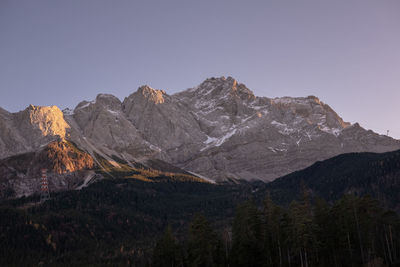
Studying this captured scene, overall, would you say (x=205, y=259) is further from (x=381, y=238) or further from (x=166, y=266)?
(x=381, y=238)

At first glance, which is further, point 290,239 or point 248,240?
point 248,240

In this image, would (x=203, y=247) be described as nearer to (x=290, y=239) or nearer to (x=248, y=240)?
(x=248, y=240)

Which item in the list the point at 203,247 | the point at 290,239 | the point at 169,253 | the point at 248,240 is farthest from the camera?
the point at 169,253

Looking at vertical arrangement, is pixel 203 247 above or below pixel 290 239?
below

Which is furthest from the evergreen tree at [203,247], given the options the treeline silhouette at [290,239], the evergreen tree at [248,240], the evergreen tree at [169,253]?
the evergreen tree at [248,240]

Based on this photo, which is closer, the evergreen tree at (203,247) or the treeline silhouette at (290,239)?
the evergreen tree at (203,247)

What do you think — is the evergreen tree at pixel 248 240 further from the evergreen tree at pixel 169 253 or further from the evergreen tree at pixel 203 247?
the evergreen tree at pixel 169 253

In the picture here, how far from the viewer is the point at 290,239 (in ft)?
289

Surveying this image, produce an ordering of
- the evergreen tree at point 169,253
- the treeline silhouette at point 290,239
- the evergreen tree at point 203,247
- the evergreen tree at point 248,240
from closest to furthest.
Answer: the evergreen tree at point 203,247 < the treeline silhouette at point 290,239 < the evergreen tree at point 248,240 < the evergreen tree at point 169,253

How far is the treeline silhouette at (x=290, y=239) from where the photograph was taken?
90.4m

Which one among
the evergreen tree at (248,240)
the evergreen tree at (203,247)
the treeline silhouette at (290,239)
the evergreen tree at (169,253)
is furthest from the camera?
the evergreen tree at (169,253)

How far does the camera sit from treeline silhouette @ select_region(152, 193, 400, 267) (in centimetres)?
9038

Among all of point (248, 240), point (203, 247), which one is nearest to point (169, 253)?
point (203, 247)

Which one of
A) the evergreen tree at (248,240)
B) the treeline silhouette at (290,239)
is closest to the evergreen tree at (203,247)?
the treeline silhouette at (290,239)
